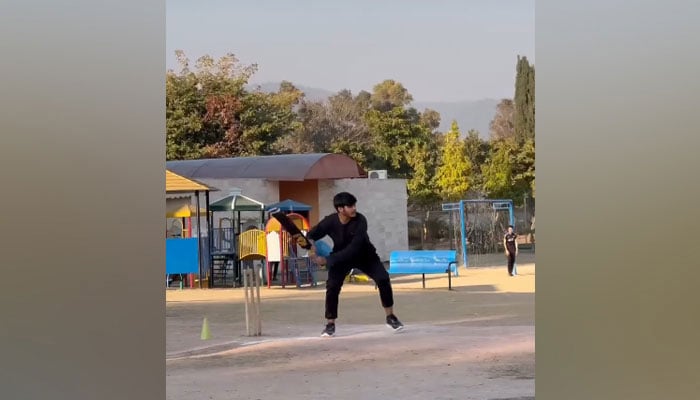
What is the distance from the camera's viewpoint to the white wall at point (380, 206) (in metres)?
25.6

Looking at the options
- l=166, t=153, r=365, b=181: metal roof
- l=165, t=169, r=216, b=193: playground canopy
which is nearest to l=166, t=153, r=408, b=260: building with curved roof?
l=166, t=153, r=365, b=181: metal roof

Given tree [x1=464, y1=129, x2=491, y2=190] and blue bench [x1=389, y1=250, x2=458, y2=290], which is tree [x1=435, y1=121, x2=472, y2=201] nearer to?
tree [x1=464, y1=129, x2=491, y2=190]

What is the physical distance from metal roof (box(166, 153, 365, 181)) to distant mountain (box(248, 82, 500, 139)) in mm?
16989

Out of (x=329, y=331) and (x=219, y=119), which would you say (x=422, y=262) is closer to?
(x=329, y=331)

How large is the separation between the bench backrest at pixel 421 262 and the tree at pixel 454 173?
14.9 metres

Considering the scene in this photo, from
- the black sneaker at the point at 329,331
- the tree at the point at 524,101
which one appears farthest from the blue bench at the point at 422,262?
the tree at the point at 524,101

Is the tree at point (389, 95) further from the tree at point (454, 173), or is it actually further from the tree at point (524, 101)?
the tree at point (454, 173)

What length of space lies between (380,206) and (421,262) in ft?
23.3

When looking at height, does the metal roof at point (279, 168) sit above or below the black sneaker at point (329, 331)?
above

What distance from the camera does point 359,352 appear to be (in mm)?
9430

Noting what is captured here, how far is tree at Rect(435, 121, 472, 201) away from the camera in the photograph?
111ft

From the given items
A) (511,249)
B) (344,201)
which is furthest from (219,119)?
(344,201)
